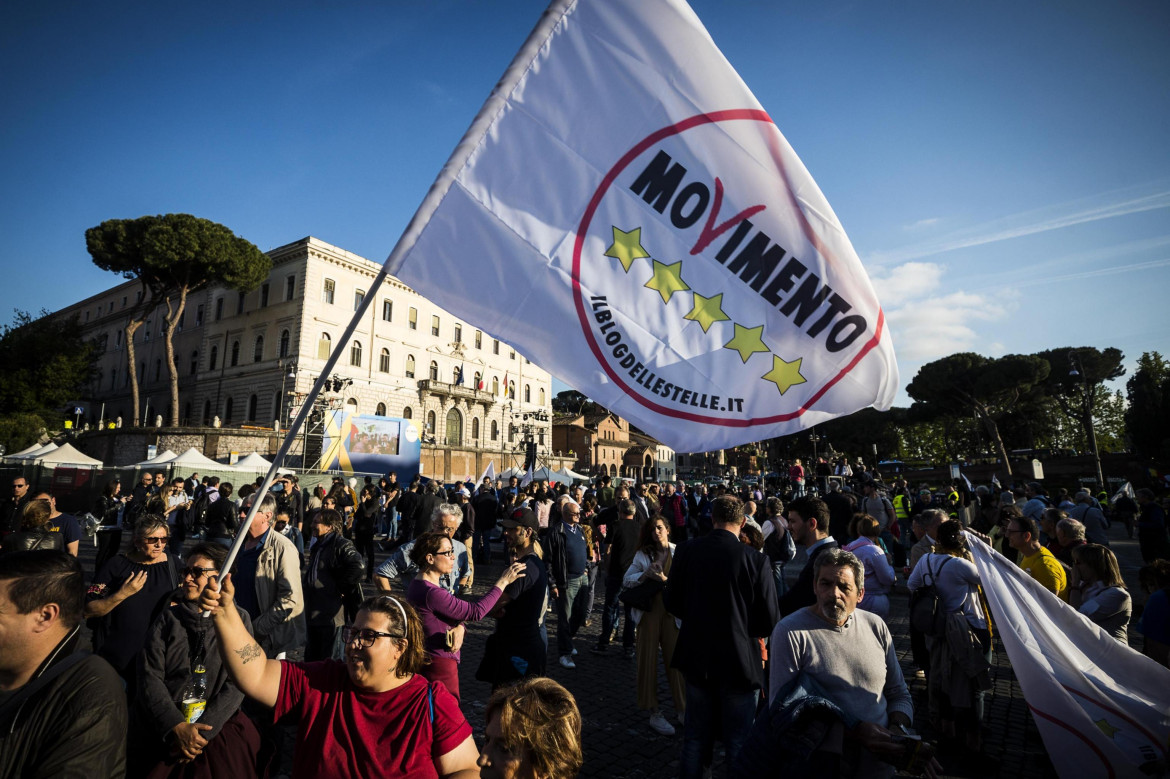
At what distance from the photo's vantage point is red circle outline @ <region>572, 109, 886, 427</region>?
2.87 meters

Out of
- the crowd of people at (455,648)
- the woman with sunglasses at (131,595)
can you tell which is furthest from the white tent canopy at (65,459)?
the woman with sunglasses at (131,595)

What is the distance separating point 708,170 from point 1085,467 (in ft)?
137

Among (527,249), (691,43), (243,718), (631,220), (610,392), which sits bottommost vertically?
(243,718)

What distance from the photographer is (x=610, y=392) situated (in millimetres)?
2908

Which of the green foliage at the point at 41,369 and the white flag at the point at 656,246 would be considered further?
the green foliage at the point at 41,369

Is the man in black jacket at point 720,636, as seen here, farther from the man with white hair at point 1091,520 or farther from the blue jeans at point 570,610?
the man with white hair at point 1091,520

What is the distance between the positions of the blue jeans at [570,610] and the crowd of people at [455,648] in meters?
0.04

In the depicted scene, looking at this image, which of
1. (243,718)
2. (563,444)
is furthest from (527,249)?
(563,444)

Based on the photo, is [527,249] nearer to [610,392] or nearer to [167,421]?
[610,392]

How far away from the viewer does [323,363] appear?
156 ft

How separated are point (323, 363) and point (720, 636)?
49.3 meters

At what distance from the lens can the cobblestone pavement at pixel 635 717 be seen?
3.98 meters

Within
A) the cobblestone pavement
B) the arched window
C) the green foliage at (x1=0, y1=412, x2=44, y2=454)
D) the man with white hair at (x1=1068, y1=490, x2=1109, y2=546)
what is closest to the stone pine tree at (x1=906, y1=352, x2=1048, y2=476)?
the man with white hair at (x1=1068, y1=490, x2=1109, y2=546)

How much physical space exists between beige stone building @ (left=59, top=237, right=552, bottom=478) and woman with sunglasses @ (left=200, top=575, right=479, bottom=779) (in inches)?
1464
